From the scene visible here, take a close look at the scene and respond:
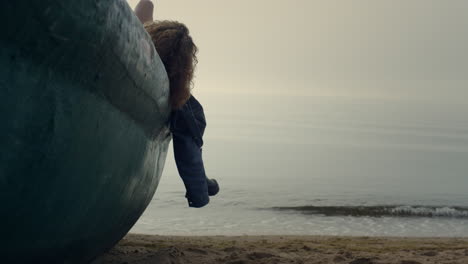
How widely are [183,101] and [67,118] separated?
61.6 inches

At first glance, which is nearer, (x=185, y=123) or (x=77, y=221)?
(x=77, y=221)

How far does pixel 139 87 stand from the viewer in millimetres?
3262

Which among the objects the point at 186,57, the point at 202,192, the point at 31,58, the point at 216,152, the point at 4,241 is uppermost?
the point at 216,152

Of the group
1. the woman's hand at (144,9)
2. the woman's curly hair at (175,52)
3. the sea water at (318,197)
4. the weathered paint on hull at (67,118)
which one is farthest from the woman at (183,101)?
the sea water at (318,197)

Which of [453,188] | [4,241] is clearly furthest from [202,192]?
[453,188]

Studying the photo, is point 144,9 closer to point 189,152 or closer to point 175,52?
point 175,52

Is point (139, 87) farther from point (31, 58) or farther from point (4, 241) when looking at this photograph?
point (4, 241)

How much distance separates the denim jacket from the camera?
3.98 meters

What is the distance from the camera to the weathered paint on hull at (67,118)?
2238 mm

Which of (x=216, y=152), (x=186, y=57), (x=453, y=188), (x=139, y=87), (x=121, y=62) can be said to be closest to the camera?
(x=121, y=62)

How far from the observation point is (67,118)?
254cm

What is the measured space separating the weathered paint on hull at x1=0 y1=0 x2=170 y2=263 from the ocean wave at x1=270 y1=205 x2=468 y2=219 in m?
12.9

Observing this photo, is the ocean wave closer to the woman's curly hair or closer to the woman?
the woman

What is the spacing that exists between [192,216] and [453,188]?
1455cm
